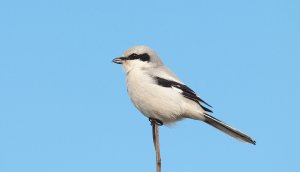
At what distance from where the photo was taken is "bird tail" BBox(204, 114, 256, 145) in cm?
526

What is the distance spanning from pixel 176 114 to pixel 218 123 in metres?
0.52

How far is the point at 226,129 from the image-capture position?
550 cm

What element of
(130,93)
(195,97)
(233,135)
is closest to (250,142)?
(233,135)

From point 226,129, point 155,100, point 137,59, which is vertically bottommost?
point 226,129

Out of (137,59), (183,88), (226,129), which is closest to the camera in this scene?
(226,129)

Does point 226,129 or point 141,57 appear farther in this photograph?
point 141,57

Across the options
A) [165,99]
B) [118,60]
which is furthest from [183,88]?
[118,60]

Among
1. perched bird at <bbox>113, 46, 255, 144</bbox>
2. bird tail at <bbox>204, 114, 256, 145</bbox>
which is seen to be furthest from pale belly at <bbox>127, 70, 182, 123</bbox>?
bird tail at <bbox>204, 114, 256, 145</bbox>

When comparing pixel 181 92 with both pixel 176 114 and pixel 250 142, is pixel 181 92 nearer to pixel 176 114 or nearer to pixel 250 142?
pixel 176 114

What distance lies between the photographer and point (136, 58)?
19.7 feet

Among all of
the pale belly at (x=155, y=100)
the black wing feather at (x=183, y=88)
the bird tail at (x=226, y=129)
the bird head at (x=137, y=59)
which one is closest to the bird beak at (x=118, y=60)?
the bird head at (x=137, y=59)

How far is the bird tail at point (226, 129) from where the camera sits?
5256 millimetres

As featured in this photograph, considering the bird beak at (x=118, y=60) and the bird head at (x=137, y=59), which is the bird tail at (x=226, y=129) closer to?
the bird head at (x=137, y=59)

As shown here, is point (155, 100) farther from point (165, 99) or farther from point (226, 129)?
point (226, 129)
